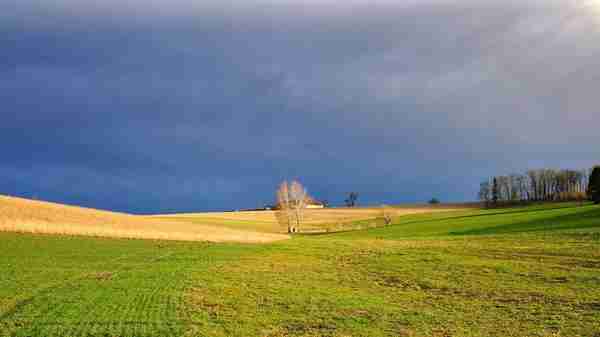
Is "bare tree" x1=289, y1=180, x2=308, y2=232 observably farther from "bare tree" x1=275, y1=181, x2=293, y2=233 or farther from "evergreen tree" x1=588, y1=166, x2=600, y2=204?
"evergreen tree" x1=588, y1=166, x2=600, y2=204

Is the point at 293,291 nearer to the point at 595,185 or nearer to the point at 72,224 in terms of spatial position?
the point at 72,224

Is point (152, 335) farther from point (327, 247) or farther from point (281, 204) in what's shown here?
point (281, 204)

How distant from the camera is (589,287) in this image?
17.2m

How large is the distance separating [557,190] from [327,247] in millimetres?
109026

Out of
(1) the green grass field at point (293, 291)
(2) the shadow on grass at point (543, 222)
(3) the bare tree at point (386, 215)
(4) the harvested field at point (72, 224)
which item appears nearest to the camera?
(1) the green grass field at point (293, 291)

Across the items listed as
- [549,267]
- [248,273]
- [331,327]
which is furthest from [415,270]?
[331,327]

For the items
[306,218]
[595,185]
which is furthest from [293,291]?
[595,185]

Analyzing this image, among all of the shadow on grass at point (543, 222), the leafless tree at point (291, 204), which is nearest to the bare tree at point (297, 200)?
the leafless tree at point (291, 204)

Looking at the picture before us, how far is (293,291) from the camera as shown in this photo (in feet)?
54.5

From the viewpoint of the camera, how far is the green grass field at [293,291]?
11.9 m

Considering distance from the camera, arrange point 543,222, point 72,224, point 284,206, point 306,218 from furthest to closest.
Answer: point 306,218 → point 284,206 → point 543,222 → point 72,224

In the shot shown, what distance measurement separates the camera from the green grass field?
11852 millimetres

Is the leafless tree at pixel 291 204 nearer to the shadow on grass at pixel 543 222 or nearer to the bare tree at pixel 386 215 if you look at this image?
the bare tree at pixel 386 215

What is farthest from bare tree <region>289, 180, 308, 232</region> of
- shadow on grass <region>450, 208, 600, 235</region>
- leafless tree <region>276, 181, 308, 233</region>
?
shadow on grass <region>450, 208, 600, 235</region>
